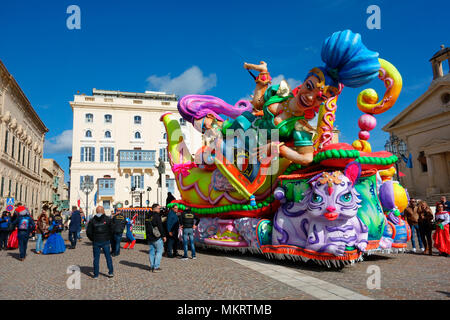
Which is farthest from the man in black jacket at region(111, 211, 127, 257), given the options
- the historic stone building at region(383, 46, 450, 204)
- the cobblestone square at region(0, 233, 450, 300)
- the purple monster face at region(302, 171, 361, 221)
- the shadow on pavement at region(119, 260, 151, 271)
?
the historic stone building at region(383, 46, 450, 204)

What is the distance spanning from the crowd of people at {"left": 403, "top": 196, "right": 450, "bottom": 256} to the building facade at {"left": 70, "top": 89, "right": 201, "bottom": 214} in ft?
107

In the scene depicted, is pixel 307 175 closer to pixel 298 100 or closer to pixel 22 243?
pixel 298 100

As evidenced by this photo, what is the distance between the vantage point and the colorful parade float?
23.5 feet

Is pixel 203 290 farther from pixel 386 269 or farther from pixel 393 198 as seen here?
pixel 393 198

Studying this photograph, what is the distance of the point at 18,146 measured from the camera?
1302 inches

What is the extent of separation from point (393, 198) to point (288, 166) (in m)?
2.82

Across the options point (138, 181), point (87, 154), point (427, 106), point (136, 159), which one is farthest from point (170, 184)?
point (427, 106)

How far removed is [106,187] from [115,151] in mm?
4746

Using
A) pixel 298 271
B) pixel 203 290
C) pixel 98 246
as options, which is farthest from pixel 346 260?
pixel 98 246

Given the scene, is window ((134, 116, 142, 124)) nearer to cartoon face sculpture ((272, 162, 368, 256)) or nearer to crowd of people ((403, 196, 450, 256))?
crowd of people ((403, 196, 450, 256))

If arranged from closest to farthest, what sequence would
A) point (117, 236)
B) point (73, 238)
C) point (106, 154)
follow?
point (117, 236) → point (73, 238) → point (106, 154)

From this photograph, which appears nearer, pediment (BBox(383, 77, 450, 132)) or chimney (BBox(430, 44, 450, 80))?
pediment (BBox(383, 77, 450, 132))

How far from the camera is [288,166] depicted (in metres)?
8.77

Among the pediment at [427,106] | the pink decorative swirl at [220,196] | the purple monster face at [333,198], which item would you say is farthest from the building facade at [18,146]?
the pediment at [427,106]
